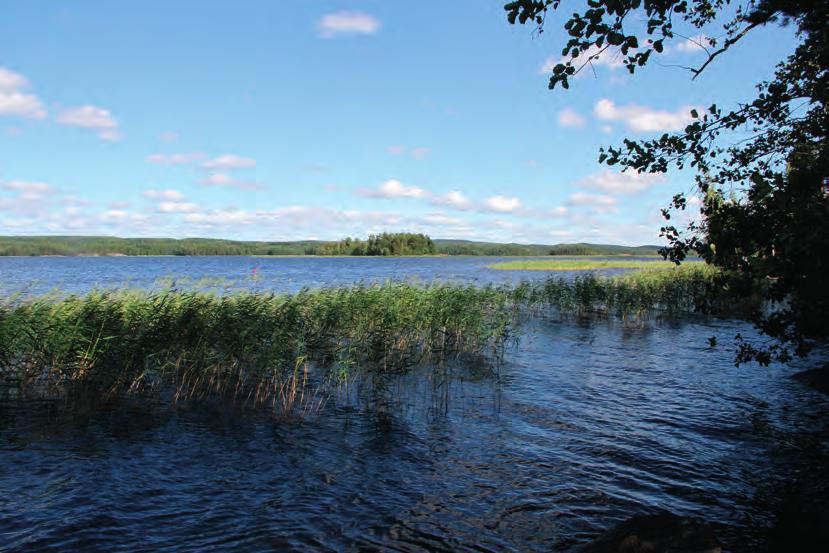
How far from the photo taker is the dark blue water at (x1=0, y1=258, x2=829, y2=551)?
910cm

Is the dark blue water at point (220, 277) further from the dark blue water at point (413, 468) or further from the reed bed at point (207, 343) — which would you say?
the dark blue water at point (413, 468)

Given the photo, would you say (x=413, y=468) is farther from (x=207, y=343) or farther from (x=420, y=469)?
(x=207, y=343)

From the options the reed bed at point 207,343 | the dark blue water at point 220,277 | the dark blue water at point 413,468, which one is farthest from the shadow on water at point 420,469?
the dark blue water at point 220,277

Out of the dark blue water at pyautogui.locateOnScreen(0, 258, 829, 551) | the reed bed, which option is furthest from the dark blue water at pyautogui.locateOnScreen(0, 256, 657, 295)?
the dark blue water at pyautogui.locateOnScreen(0, 258, 829, 551)

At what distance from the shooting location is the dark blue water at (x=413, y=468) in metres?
9.10

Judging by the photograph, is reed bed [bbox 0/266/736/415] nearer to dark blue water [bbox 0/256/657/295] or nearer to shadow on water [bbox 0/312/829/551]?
shadow on water [bbox 0/312/829/551]

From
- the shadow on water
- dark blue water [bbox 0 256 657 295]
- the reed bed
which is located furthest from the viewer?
dark blue water [bbox 0 256 657 295]

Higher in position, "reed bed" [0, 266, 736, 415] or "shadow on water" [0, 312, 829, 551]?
"reed bed" [0, 266, 736, 415]

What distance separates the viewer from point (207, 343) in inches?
672

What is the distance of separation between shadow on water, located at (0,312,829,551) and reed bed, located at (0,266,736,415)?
1126mm

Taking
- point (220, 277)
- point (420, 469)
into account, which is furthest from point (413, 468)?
point (220, 277)

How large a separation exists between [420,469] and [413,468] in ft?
0.56

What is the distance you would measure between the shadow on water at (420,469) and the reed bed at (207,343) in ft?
3.69

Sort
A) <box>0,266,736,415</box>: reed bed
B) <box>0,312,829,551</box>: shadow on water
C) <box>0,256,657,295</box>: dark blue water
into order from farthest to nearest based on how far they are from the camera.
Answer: <box>0,256,657,295</box>: dark blue water, <box>0,266,736,415</box>: reed bed, <box>0,312,829,551</box>: shadow on water
